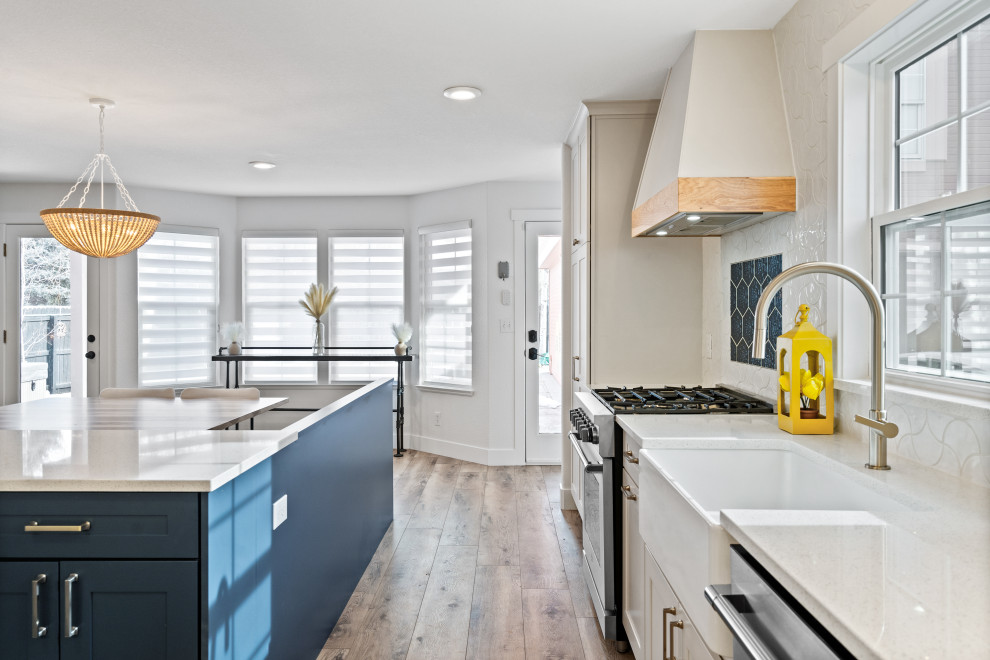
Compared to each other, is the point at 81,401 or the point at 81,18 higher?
the point at 81,18

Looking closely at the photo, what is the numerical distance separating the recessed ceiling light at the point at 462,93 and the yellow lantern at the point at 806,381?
6.51ft

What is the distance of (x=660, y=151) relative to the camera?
2.77 meters

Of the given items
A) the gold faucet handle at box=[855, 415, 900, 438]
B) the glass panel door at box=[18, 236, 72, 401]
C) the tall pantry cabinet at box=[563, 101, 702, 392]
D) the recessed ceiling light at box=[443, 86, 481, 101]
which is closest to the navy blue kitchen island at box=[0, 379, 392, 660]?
the gold faucet handle at box=[855, 415, 900, 438]

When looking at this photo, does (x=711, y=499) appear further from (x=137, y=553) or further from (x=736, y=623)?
(x=137, y=553)

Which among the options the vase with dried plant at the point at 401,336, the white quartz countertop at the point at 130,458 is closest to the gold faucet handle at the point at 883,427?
the white quartz countertop at the point at 130,458

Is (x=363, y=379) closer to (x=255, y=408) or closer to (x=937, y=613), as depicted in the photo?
(x=255, y=408)

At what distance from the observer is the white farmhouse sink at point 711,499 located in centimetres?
127

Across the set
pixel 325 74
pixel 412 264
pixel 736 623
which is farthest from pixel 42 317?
pixel 736 623

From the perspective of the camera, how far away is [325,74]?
3.05 metres

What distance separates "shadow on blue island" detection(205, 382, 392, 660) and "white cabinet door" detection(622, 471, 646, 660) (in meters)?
1.13

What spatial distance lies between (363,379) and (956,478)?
17.0 feet

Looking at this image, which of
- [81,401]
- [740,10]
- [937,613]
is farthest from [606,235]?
[81,401]

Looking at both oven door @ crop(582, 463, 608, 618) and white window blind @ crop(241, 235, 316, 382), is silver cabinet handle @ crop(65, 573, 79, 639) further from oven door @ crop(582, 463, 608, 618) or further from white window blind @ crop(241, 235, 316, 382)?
white window blind @ crop(241, 235, 316, 382)

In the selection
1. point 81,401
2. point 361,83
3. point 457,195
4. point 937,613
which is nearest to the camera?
point 937,613
